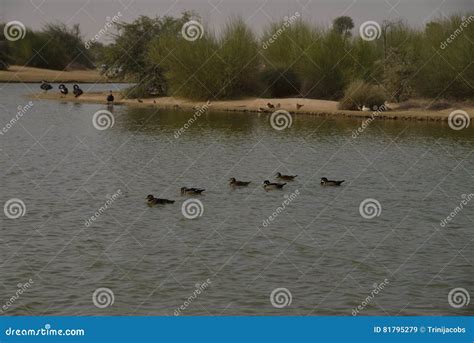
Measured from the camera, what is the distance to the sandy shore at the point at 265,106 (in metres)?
48.6

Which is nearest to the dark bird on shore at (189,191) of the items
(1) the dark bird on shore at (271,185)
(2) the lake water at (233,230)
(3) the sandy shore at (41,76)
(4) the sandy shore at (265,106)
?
(2) the lake water at (233,230)

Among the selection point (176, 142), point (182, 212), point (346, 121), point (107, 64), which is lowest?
point (182, 212)

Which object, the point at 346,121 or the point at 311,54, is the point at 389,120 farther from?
the point at 311,54

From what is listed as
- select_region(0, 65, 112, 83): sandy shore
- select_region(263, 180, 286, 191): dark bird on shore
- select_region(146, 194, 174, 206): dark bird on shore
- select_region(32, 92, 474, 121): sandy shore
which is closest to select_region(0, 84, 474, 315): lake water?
select_region(146, 194, 174, 206): dark bird on shore

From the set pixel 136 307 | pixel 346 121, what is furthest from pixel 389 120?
pixel 136 307

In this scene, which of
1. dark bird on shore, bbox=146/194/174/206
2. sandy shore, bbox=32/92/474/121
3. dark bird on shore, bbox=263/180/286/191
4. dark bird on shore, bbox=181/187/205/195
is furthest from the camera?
sandy shore, bbox=32/92/474/121

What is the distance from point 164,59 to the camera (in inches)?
2426

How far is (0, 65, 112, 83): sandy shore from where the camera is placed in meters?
89.6

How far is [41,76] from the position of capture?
3627 inches

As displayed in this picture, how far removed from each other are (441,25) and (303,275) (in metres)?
42.6

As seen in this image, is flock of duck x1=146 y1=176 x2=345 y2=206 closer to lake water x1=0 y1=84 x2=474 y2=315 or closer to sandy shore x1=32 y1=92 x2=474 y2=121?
lake water x1=0 y1=84 x2=474 y2=315

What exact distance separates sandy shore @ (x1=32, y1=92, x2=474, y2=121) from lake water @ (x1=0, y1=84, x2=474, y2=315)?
12603 millimetres

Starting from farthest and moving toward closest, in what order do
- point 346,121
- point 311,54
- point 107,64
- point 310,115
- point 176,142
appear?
point 107,64
point 311,54
point 310,115
point 346,121
point 176,142

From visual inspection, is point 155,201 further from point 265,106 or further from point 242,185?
point 265,106
